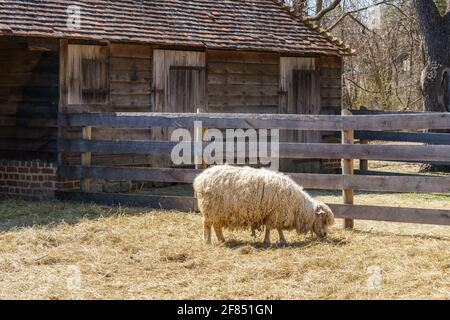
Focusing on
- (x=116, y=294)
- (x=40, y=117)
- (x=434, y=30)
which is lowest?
(x=116, y=294)

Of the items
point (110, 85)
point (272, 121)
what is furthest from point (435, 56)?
point (272, 121)

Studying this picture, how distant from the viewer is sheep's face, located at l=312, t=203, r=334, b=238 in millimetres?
9297

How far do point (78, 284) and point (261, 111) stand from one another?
10.7m

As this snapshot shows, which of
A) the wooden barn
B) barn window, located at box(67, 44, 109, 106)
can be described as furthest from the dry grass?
barn window, located at box(67, 44, 109, 106)

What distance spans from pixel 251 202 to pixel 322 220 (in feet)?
3.18

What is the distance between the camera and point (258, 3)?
1927 centimetres

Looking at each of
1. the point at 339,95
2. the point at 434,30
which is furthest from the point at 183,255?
the point at 434,30

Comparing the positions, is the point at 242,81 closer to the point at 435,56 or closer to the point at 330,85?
the point at 330,85

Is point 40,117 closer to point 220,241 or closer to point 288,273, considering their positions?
point 220,241

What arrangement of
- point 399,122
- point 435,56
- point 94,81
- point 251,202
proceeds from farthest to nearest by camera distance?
point 435,56 → point 94,81 → point 399,122 → point 251,202

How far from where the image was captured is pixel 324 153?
10344 mm

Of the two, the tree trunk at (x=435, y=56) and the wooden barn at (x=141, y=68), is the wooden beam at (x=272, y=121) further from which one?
the tree trunk at (x=435, y=56)

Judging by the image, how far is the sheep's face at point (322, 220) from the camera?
930 centimetres

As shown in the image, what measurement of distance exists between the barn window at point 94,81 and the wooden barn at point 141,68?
0.06ft
